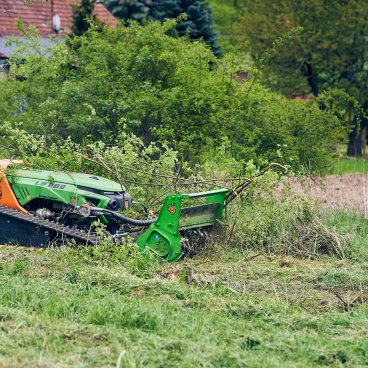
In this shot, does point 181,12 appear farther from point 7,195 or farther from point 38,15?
point 7,195

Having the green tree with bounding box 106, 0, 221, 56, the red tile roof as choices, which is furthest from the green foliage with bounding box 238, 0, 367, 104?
the red tile roof

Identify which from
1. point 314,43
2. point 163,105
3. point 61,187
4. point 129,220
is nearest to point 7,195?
point 61,187

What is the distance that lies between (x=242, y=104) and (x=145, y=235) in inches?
228

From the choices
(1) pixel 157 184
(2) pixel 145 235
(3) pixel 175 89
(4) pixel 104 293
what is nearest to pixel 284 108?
(3) pixel 175 89

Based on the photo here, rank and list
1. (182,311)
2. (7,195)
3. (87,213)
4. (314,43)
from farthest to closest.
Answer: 1. (314,43)
2. (7,195)
3. (87,213)
4. (182,311)

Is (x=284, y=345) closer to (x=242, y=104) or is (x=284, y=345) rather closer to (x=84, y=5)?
(x=242, y=104)

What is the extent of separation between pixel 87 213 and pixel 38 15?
23748mm

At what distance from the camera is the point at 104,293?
324 inches

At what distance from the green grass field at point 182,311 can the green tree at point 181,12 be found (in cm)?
2268

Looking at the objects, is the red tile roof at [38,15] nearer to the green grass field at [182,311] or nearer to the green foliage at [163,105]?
the green foliage at [163,105]

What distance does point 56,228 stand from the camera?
10547mm

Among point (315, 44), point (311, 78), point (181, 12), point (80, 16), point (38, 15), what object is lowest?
point (311, 78)

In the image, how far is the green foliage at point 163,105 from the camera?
15.0 m

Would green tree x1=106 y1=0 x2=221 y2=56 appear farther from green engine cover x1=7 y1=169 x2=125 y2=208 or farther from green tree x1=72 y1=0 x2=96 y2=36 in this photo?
green engine cover x1=7 y1=169 x2=125 y2=208
